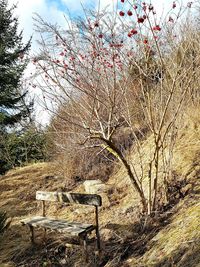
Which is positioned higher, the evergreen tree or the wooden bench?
the evergreen tree

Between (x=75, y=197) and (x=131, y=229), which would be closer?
(x=131, y=229)

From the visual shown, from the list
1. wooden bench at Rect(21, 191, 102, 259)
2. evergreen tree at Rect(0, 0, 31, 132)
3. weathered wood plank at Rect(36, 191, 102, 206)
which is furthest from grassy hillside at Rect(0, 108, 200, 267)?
evergreen tree at Rect(0, 0, 31, 132)

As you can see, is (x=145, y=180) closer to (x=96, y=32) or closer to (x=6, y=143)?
(x=96, y=32)

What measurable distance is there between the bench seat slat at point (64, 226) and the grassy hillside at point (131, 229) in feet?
1.16

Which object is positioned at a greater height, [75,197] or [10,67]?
[10,67]

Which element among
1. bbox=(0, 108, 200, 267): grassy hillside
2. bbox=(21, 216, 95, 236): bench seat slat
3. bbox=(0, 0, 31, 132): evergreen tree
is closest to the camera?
bbox=(0, 108, 200, 267): grassy hillside

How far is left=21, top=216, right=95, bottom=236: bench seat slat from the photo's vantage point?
3.94m

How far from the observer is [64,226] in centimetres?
423

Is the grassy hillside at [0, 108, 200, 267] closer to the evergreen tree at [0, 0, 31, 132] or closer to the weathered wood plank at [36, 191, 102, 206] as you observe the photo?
the weathered wood plank at [36, 191, 102, 206]

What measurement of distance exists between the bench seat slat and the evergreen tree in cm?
792

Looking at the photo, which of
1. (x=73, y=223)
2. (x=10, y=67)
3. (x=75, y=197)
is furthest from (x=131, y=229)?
(x=10, y=67)

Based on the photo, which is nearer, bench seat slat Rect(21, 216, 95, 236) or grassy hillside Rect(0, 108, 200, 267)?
grassy hillside Rect(0, 108, 200, 267)

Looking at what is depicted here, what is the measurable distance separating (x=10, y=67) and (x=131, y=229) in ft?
35.5

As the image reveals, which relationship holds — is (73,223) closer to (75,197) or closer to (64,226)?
(64,226)
